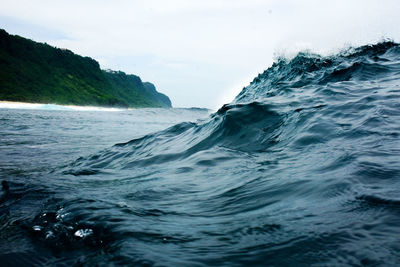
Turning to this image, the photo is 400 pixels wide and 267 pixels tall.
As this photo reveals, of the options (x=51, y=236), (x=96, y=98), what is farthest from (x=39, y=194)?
(x=96, y=98)

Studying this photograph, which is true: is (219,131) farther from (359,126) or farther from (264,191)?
(264,191)

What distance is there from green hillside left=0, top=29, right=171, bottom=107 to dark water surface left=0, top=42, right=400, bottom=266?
5442cm

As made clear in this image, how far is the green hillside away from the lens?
2286 inches

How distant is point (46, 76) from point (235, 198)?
84.3 m

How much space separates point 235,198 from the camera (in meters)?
2.53

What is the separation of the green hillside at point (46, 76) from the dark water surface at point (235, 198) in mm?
54424

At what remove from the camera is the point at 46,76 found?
241 feet

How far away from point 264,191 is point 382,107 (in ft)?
11.6

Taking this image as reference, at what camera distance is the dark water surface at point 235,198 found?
1586 millimetres

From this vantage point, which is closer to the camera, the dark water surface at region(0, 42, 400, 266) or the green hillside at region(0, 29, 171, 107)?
the dark water surface at region(0, 42, 400, 266)

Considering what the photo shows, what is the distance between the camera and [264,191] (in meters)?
2.53

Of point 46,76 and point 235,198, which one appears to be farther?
point 46,76

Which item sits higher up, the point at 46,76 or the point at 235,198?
the point at 46,76

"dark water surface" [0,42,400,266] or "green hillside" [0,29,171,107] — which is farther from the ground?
"green hillside" [0,29,171,107]
